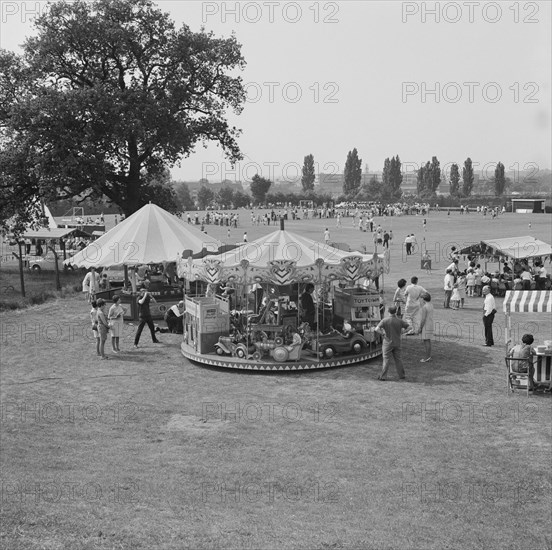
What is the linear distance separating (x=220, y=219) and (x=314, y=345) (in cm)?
5998

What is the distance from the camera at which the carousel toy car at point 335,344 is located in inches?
690

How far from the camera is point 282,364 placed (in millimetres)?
17078

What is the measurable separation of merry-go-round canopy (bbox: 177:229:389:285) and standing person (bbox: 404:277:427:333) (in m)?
1.13

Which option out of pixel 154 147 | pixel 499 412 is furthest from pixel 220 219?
pixel 499 412

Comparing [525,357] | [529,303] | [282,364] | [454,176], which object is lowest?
[282,364]

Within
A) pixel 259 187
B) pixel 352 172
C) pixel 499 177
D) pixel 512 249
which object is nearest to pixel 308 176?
pixel 352 172

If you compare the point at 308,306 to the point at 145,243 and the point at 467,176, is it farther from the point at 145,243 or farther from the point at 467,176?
the point at 467,176

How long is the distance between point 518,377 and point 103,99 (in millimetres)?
25848

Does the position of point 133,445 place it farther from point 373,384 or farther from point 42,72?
point 42,72

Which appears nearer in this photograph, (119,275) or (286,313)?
(286,313)

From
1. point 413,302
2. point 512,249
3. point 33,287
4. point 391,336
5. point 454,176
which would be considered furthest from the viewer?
point 454,176

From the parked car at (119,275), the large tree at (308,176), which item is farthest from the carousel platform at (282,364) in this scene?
the large tree at (308,176)

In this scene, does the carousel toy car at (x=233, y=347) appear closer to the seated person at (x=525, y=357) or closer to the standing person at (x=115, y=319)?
the standing person at (x=115, y=319)

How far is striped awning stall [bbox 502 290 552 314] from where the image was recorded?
15.3 m
